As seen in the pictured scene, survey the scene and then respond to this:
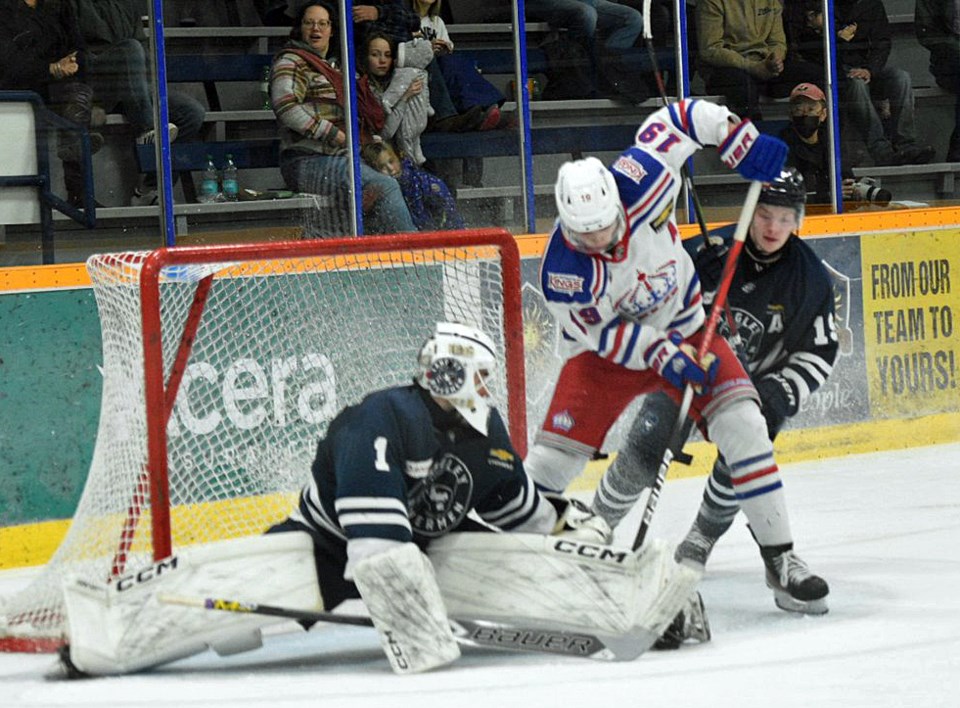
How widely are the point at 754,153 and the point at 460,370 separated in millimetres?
944

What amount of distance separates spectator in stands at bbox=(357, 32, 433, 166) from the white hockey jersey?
158cm

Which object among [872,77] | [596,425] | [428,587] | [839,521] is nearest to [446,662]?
[428,587]

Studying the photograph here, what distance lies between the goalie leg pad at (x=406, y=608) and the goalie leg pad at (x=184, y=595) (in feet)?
0.68

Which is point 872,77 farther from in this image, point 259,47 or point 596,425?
point 596,425

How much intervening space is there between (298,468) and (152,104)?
1166 mm

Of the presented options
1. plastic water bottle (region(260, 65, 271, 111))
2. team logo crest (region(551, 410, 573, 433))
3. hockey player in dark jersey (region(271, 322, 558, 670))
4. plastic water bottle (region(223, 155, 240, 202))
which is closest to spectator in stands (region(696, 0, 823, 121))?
plastic water bottle (region(260, 65, 271, 111))

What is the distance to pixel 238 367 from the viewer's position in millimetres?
4699

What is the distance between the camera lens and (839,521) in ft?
16.2

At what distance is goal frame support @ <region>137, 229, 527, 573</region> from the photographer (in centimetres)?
365

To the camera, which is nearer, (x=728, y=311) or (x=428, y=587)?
(x=428, y=587)

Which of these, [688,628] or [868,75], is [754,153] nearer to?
[688,628]

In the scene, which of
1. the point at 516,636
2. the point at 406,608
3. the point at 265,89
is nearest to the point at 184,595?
the point at 406,608

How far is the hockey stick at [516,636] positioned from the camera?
130 inches

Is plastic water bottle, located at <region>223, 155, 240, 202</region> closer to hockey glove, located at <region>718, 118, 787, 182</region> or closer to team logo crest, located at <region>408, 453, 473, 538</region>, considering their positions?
hockey glove, located at <region>718, 118, 787, 182</region>
